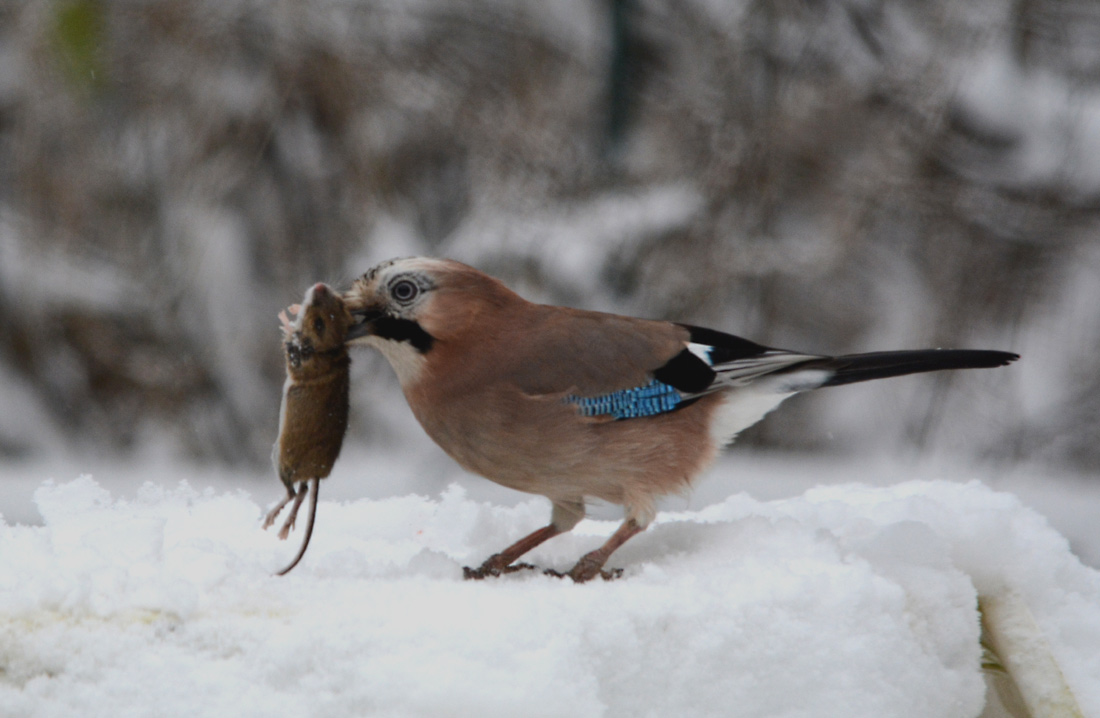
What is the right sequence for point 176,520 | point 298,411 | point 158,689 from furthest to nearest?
point 176,520 < point 298,411 < point 158,689

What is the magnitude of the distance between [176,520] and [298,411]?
0.34 metres

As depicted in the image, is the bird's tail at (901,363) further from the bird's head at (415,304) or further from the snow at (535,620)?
the bird's head at (415,304)

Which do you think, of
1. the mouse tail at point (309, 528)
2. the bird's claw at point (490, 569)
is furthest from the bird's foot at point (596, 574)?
the mouse tail at point (309, 528)

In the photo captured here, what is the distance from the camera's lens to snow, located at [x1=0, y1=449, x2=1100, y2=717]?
42.3 inches

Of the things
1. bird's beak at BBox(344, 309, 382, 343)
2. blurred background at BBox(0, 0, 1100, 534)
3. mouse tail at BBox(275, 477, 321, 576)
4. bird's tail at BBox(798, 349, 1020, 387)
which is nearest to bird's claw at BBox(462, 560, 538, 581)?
mouse tail at BBox(275, 477, 321, 576)

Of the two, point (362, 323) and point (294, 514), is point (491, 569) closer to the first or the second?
point (294, 514)

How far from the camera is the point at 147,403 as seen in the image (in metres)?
4.43

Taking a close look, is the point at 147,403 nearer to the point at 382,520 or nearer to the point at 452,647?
the point at 382,520

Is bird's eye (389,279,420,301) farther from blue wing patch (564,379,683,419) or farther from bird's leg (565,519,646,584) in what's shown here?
bird's leg (565,519,646,584)

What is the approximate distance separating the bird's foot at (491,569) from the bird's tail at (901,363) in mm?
597

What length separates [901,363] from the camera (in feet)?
5.85

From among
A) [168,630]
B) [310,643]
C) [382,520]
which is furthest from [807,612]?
[382,520]

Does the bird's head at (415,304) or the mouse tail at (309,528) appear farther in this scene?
the bird's head at (415,304)

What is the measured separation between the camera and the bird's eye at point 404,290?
166cm
